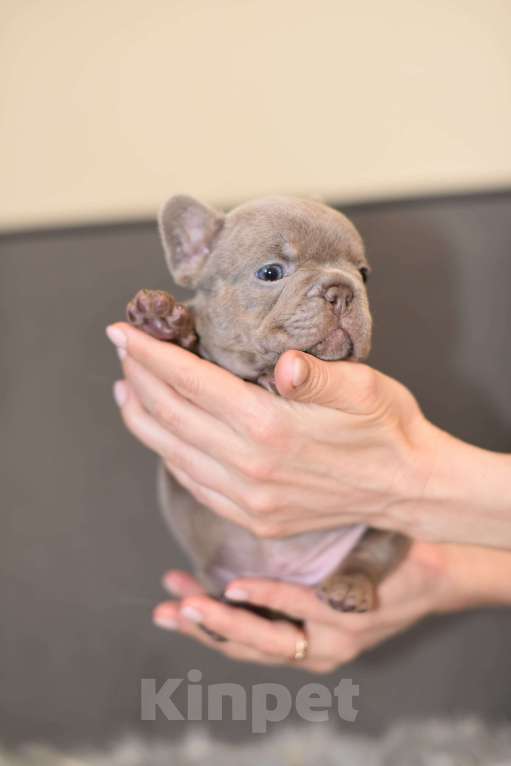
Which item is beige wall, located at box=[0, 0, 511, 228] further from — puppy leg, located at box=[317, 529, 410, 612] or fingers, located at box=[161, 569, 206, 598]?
fingers, located at box=[161, 569, 206, 598]

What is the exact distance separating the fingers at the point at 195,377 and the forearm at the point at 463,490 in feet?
1.25

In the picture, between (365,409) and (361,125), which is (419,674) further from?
(361,125)

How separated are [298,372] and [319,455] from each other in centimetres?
33

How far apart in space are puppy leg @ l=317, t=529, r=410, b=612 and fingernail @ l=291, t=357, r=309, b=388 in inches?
25.6

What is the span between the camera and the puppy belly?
1.59 meters

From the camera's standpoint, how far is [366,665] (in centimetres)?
185

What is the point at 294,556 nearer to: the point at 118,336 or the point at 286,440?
the point at 286,440

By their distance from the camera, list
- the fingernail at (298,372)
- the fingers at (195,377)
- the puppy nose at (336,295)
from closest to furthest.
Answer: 1. the fingernail at (298,372)
2. the puppy nose at (336,295)
3. the fingers at (195,377)

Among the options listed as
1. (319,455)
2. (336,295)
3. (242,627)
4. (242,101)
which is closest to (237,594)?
(242,627)

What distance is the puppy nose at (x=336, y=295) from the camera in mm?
1191

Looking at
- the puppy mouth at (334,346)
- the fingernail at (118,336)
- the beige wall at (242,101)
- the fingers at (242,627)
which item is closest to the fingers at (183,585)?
the fingers at (242,627)

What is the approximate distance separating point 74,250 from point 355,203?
2.56ft

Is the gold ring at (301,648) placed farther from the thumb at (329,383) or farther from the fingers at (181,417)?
the thumb at (329,383)

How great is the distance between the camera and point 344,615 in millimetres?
1614
